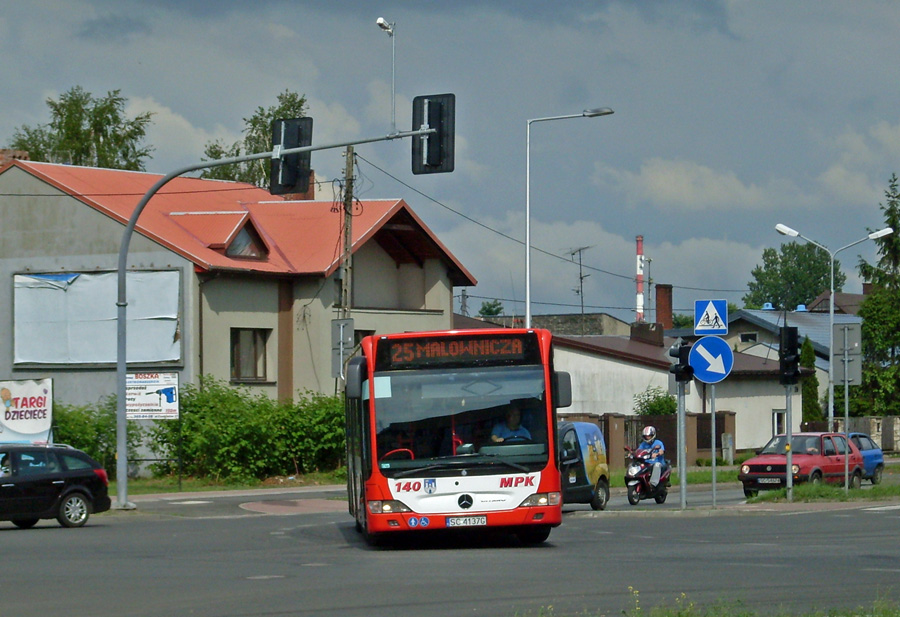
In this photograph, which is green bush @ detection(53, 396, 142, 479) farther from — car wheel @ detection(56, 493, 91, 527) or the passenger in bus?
the passenger in bus

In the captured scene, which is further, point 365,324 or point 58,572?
point 365,324

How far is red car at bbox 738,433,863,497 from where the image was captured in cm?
2978

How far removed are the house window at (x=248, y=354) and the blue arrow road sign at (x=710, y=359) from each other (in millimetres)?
20382

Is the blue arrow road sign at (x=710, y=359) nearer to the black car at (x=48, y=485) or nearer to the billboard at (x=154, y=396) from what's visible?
the black car at (x=48, y=485)

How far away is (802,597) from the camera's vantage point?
11.1 meters

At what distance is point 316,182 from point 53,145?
16933 mm

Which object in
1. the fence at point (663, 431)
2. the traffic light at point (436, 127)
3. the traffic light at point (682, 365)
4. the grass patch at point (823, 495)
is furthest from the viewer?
the fence at point (663, 431)

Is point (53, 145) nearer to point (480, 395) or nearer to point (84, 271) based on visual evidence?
point (84, 271)

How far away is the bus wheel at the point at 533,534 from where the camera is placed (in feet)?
55.4

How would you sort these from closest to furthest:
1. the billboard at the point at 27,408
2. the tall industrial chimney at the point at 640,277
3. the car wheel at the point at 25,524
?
the car wheel at the point at 25,524, the billboard at the point at 27,408, the tall industrial chimney at the point at 640,277

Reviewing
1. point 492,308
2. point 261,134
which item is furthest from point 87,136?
point 492,308

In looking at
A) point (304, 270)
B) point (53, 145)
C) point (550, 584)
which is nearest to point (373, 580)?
point (550, 584)

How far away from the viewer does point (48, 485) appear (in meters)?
21.1

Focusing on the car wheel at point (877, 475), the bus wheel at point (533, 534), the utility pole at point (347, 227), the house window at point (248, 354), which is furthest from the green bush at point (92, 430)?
the car wheel at point (877, 475)
